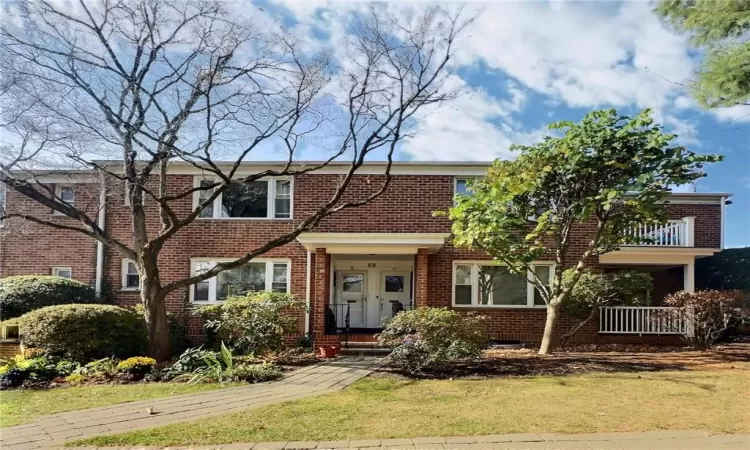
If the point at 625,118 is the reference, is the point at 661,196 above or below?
below

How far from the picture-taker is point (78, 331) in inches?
393

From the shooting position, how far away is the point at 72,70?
399 inches

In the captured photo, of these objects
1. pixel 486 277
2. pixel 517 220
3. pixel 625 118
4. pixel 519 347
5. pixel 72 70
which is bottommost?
pixel 519 347

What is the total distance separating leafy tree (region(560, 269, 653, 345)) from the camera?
12844 mm

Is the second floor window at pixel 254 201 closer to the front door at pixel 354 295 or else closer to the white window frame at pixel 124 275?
the white window frame at pixel 124 275

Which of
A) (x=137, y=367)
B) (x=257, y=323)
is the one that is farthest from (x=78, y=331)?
(x=257, y=323)

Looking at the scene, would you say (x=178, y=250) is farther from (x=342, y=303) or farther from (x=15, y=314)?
(x=342, y=303)

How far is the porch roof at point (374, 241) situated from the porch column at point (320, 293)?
31 centimetres

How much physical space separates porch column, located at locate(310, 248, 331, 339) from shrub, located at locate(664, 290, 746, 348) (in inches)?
351

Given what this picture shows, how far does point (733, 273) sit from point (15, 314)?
→ 20.8m

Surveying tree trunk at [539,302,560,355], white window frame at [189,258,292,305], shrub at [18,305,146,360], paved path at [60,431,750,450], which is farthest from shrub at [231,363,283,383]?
white window frame at [189,258,292,305]

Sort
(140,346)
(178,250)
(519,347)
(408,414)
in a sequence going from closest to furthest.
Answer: (408,414)
(140,346)
(519,347)
(178,250)

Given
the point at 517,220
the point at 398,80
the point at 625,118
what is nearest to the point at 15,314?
the point at 398,80

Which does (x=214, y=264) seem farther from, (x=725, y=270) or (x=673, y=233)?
(x=725, y=270)
